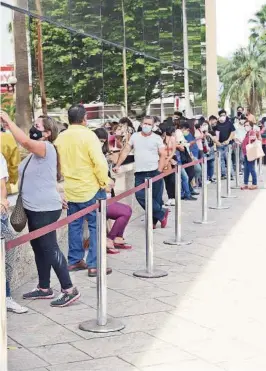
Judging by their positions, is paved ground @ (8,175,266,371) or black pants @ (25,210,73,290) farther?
black pants @ (25,210,73,290)

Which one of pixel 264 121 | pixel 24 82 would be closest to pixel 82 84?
pixel 24 82

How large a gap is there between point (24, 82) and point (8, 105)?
0.61 meters

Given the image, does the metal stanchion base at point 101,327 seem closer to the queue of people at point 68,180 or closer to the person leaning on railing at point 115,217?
the queue of people at point 68,180

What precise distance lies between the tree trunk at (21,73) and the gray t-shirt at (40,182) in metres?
1.84

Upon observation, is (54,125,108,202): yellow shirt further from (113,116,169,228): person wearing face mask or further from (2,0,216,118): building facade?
(113,116,169,228): person wearing face mask

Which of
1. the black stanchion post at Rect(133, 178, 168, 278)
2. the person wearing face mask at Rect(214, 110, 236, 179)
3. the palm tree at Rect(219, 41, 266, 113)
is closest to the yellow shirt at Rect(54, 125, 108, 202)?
the black stanchion post at Rect(133, 178, 168, 278)

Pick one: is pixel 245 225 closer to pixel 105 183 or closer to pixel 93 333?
pixel 105 183

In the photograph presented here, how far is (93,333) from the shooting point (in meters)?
6.21

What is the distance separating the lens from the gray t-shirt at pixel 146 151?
11.1m

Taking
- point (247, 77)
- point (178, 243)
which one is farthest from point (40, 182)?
point (247, 77)

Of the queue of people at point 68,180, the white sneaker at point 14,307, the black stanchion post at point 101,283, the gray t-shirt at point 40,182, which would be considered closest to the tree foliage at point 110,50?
the queue of people at point 68,180

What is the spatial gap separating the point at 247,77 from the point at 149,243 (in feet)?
150

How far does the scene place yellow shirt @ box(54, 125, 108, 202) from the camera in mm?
7910

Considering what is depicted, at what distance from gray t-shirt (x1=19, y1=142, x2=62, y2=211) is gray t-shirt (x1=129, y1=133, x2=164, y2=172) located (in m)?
4.15
